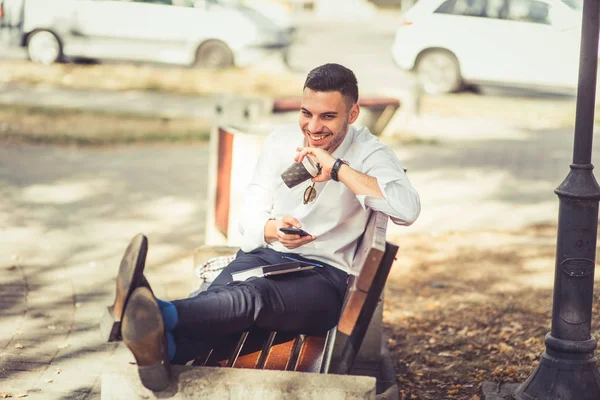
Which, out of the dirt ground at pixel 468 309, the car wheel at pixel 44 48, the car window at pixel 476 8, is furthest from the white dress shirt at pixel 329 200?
the car wheel at pixel 44 48

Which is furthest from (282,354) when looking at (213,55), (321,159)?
(213,55)

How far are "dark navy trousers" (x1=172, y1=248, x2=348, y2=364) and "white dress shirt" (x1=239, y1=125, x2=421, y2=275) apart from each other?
3.5 inches

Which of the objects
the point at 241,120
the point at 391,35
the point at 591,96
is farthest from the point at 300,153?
the point at 391,35

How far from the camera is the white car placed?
949 centimetres

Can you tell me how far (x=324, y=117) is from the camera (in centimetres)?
383

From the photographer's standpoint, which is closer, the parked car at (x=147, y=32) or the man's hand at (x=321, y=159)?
the man's hand at (x=321, y=159)

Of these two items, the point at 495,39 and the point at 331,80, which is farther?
the point at 495,39

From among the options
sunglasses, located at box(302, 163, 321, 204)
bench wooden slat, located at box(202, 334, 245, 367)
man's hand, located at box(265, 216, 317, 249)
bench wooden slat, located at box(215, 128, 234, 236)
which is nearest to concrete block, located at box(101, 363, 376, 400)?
bench wooden slat, located at box(202, 334, 245, 367)

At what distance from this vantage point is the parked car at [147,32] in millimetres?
12859

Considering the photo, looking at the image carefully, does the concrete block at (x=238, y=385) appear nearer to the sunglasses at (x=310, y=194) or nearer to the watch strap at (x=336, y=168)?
the watch strap at (x=336, y=168)

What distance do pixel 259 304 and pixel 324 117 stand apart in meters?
0.86

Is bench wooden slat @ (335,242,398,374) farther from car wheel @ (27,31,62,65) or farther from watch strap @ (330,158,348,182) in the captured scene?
car wheel @ (27,31,62,65)

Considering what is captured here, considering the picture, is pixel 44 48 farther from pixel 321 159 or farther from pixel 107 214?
pixel 321 159

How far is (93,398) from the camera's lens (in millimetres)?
4215
